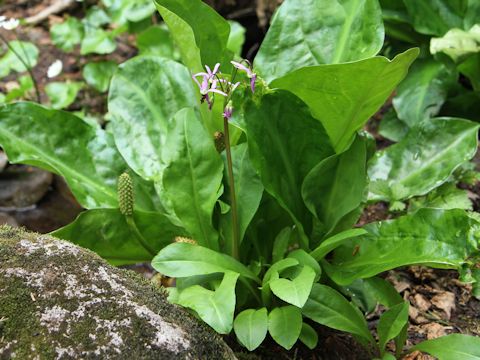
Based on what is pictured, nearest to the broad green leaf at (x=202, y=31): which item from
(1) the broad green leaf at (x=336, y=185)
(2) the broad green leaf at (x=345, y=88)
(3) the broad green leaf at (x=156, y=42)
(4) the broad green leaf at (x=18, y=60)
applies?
(2) the broad green leaf at (x=345, y=88)

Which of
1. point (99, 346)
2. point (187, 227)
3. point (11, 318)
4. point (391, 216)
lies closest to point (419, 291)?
point (391, 216)

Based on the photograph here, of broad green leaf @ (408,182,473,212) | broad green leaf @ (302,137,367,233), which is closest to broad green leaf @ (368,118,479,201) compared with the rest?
broad green leaf @ (408,182,473,212)

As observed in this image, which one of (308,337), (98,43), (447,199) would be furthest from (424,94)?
Result: (98,43)

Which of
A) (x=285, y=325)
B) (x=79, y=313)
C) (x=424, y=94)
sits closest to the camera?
(x=79, y=313)

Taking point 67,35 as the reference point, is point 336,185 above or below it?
above

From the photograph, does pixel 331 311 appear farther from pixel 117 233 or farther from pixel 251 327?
pixel 117 233

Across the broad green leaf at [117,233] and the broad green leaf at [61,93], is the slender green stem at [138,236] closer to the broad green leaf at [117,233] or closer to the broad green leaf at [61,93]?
the broad green leaf at [117,233]

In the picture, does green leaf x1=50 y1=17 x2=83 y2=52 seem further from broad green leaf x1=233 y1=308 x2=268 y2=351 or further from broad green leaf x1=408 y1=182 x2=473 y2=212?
broad green leaf x1=233 y1=308 x2=268 y2=351

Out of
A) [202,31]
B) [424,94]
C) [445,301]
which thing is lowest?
[445,301]
